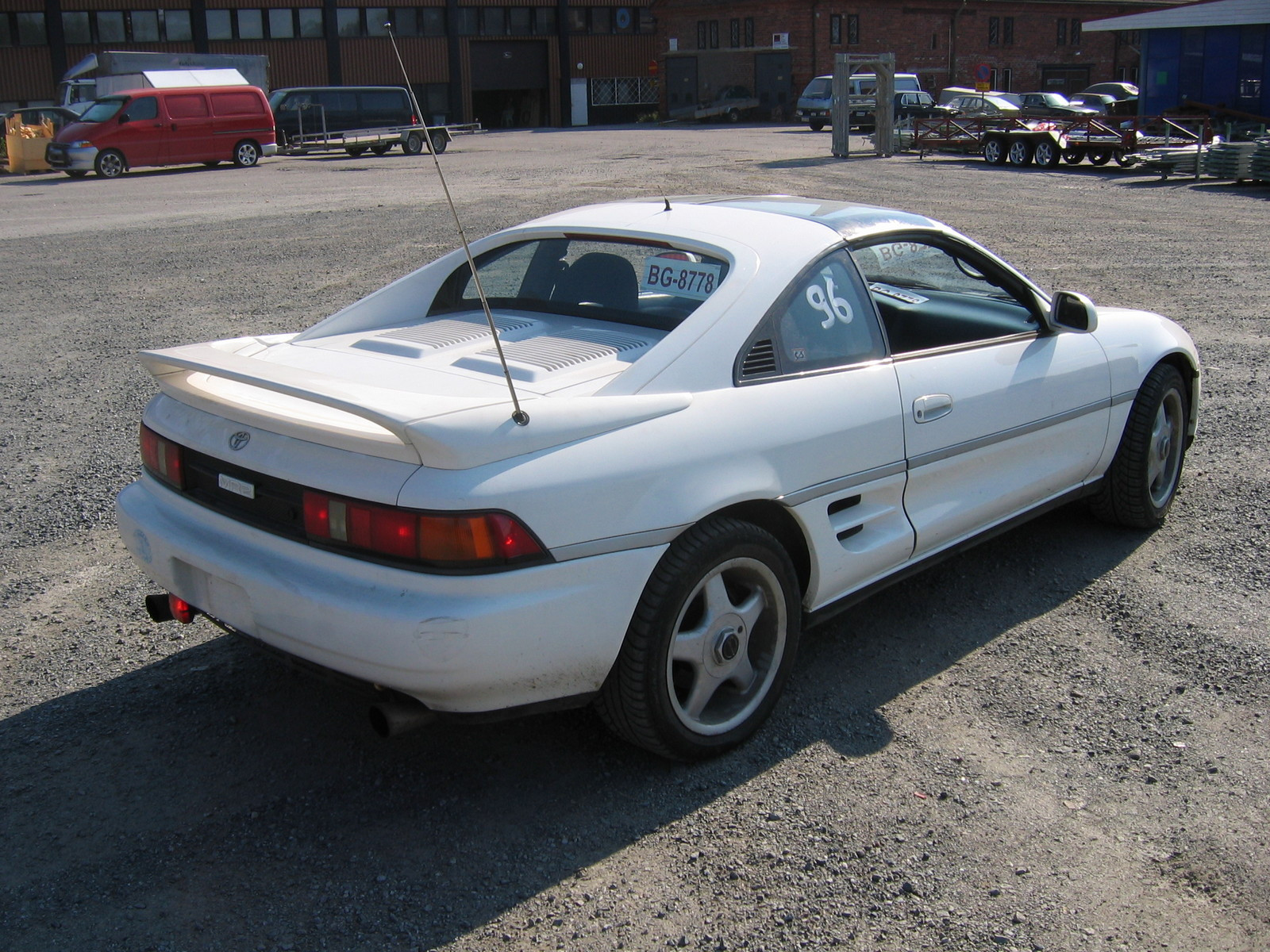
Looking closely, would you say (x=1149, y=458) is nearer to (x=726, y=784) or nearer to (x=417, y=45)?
(x=726, y=784)

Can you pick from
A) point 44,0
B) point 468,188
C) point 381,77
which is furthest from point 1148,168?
point 44,0

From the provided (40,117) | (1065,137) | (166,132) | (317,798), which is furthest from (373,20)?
(317,798)

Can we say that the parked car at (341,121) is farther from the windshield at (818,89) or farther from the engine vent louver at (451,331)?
the engine vent louver at (451,331)

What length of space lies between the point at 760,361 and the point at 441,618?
4.06ft

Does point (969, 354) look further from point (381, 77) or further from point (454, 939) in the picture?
point (381, 77)

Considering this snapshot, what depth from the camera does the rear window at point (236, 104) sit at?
28688mm

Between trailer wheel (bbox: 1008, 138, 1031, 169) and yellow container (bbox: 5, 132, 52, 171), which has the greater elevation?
yellow container (bbox: 5, 132, 52, 171)

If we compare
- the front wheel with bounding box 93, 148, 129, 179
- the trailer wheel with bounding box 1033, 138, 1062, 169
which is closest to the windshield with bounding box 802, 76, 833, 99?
the trailer wheel with bounding box 1033, 138, 1062, 169

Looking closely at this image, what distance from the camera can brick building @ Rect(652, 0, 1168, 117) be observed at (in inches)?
2077

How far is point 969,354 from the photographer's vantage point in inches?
158

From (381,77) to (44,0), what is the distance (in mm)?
13523

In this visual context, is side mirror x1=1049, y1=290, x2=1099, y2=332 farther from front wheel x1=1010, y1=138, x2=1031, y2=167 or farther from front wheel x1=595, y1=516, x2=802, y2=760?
front wheel x1=1010, y1=138, x2=1031, y2=167

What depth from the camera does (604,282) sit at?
3.91 metres

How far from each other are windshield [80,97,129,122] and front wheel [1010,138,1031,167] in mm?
20237
